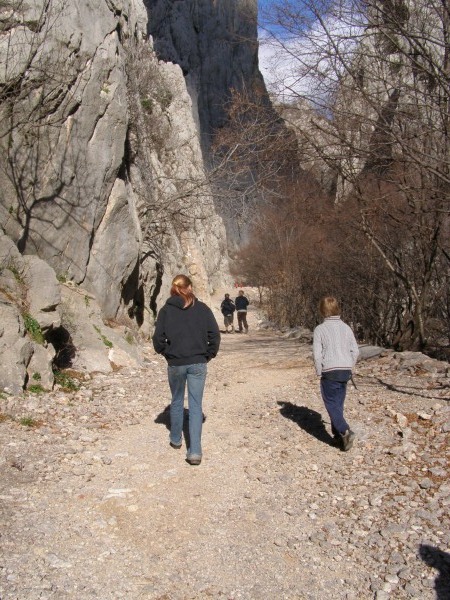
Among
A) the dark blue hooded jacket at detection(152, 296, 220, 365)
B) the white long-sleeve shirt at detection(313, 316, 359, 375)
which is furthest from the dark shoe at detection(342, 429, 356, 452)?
the dark blue hooded jacket at detection(152, 296, 220, 365)

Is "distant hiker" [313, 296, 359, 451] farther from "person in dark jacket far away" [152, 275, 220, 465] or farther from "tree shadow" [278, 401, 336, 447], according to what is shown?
"person in dark jacket far away" [152, 275, 220, 465]

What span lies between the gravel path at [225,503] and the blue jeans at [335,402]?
0.29 meters

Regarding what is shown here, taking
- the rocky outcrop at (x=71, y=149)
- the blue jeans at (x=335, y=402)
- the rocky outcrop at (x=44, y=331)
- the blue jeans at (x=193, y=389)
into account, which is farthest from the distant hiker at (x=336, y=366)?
the rocky outcrop at (x=71, y=149)

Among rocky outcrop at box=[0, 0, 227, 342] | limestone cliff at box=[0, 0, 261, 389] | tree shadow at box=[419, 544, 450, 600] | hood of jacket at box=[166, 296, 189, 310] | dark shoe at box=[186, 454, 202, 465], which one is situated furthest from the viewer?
rocky outcrop at box=[0, 0, 227, 342]

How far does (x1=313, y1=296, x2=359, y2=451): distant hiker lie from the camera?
5762 millimetres

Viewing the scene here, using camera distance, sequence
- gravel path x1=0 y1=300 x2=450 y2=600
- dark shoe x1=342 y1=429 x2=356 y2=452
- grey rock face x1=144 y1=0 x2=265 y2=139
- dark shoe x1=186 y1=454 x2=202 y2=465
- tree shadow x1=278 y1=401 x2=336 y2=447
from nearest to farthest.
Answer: gravel path x1=0 y1=300 x2=450 y2=600, dark shoe x1=186 y1=454 x2=202 y2=465, dark shoe x1=342 y1=429 x2=356 y2=452, tree shadow x1=278 y1=401 x2=336 y2=447, grey rock face x1=144 y1=0 x2=265 y2=139

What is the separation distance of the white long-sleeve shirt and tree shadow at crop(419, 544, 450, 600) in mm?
2154

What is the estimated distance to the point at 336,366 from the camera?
5801 millimetres

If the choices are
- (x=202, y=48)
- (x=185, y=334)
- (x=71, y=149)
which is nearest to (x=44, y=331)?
(x=185, y=334)

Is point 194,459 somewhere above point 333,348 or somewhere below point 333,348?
below

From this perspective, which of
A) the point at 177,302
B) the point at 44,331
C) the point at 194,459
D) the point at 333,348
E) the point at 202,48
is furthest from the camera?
the point at 202,48

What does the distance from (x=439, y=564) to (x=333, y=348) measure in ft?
8.13

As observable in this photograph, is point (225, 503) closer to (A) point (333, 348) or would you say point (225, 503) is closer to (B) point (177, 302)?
(B) point (177, 302)

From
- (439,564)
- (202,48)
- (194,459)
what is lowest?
(439,564)
